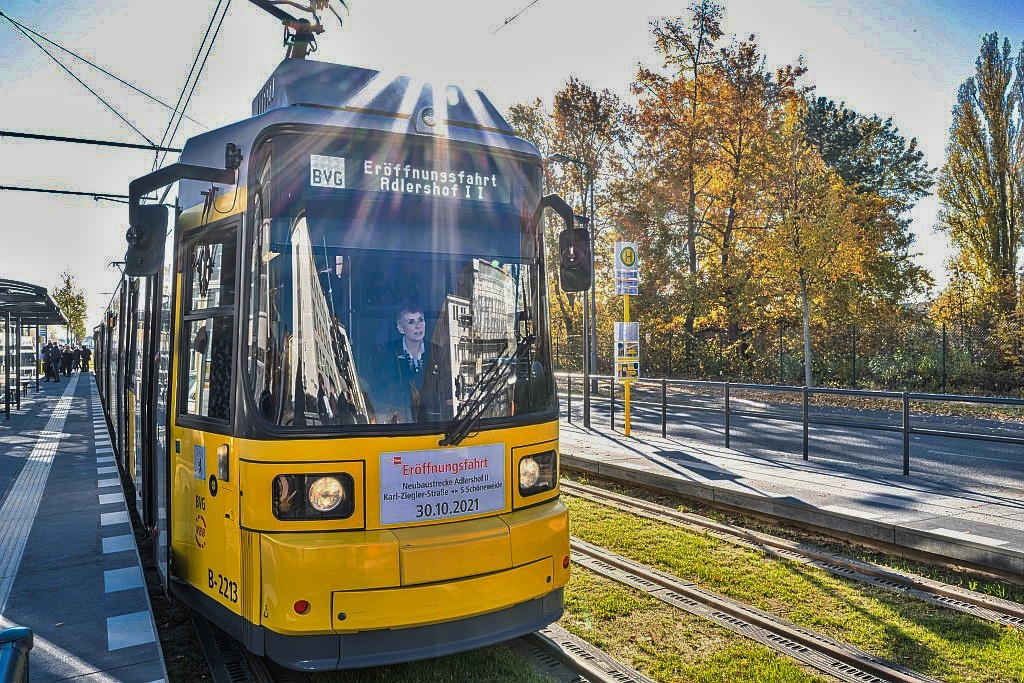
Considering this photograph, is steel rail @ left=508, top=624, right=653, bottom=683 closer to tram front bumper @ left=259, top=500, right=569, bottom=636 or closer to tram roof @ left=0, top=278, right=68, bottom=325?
tram front bumper @ left=259, top=500, right=569, bottom=636

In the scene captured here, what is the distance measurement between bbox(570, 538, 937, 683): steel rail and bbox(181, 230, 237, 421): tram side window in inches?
129

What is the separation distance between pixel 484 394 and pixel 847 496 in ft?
17.5

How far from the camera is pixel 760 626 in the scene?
17.7ft

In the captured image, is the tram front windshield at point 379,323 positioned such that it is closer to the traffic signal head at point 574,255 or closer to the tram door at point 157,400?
the traffic signal head at point 574,255

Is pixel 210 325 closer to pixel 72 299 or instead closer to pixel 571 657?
pixel 571 657

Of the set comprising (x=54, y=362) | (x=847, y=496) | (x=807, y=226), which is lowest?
(x=847, y=496)

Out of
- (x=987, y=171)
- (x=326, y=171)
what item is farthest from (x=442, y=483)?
(x=987, y=171)

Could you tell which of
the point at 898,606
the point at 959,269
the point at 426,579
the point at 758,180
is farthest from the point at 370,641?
the point at 959,269

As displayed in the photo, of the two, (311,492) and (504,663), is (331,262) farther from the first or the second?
(504,663)

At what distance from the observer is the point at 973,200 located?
28734 millimetres

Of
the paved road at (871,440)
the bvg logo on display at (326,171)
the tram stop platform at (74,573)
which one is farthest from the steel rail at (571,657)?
the paved road at (871,440)

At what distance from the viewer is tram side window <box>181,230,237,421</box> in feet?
15.3

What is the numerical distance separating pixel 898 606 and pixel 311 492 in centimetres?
401

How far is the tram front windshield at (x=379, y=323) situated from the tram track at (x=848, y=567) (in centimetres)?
326
